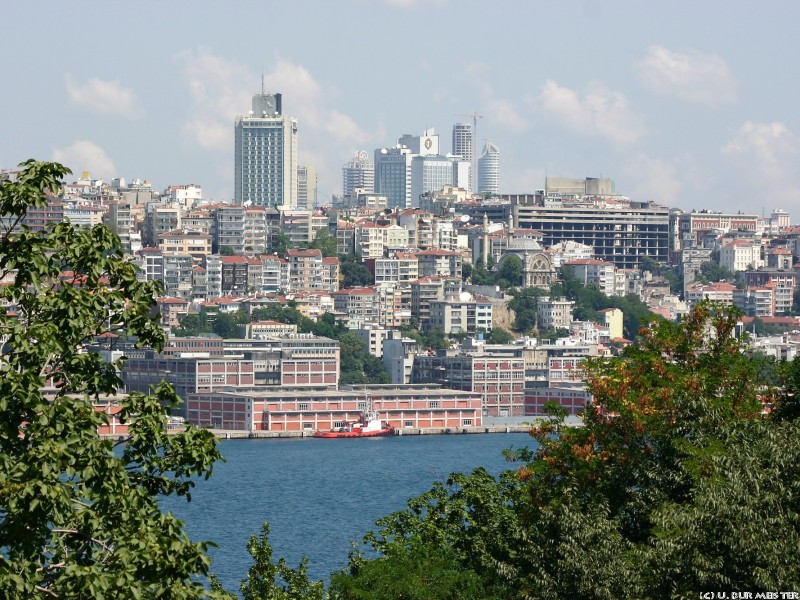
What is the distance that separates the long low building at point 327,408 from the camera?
149ft

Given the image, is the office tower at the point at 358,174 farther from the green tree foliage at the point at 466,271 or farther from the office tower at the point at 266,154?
the green tree foliage at the point at 466,271

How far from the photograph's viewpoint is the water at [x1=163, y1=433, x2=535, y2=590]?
23109mm

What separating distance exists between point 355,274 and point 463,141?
222ft

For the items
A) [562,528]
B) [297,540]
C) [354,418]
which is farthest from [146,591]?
[354,418]

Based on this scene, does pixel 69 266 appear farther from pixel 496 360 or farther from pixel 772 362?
pixel 496 360

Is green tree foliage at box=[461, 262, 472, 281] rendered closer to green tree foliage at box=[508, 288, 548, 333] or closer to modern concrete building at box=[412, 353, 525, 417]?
green tree foliage at box=[508, 288, 548, 333]

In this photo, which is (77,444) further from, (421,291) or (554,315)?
(554,315)

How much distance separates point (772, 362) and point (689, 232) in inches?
2943

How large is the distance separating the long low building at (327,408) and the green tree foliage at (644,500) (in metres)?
33.0

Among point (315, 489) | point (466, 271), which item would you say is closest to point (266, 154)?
point (466, 271)

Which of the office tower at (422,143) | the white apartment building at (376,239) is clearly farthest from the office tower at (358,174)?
the white apartment building at (376,239)

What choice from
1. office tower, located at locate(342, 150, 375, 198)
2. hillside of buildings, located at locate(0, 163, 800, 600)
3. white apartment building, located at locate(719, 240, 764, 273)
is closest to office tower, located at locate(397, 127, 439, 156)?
office tower, located at locate(342, 150, 375, 198)

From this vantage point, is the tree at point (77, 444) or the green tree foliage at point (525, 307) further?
the green tree foliage at point (525, 307)

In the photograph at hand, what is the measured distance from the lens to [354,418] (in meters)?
46.7
